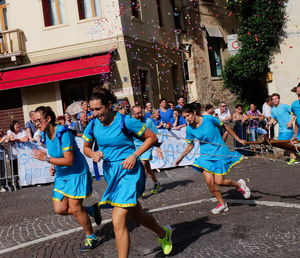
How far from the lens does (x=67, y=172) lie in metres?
5.66

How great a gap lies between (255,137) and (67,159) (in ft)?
32.6

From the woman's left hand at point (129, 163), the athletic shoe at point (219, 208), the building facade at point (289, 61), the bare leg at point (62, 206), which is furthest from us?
the building facade at point (289, 61)

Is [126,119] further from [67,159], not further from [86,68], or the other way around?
[86,68]

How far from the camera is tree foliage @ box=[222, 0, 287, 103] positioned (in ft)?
53.0

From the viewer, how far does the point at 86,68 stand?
17.5 m

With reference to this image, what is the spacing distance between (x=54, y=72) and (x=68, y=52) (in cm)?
123

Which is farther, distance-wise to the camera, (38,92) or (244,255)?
(38,92)

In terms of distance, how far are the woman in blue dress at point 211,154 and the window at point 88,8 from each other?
498 inches

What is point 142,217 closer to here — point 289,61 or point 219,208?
point 219,208

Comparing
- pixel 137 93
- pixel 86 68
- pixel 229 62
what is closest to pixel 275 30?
pixel 229 62

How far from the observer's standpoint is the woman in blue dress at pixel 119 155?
15.3 ft

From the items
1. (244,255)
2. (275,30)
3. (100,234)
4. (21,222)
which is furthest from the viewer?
(275,30)

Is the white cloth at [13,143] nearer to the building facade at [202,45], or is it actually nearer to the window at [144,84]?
the window at [144,84]

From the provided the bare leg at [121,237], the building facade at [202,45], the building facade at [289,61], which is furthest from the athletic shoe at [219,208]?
the building facade at [202,45]
